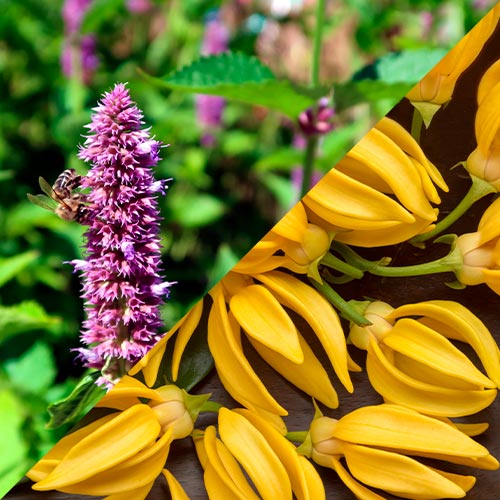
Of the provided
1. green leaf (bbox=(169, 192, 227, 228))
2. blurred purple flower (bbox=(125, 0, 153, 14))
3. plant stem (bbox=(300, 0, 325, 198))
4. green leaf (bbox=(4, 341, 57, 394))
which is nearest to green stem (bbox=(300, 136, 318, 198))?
plant stem (bbox=(300, 0, 325, 198))

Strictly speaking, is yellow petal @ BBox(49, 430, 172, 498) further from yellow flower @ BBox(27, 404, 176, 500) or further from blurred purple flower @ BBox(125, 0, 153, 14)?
blurred purple flower @ BBox(125, 0, 153, 14)

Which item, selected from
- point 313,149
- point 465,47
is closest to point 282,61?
point 313,149

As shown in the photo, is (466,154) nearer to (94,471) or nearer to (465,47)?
(465,47)

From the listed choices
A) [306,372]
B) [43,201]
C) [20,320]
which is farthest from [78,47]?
[306,372]

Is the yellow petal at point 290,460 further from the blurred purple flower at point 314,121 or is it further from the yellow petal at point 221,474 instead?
the blurred purple flower at point 314,121

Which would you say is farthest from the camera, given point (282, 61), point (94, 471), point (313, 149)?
point (282, 61)

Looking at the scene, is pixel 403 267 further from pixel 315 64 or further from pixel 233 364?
pixel 315 64

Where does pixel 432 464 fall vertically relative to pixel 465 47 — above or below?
below
